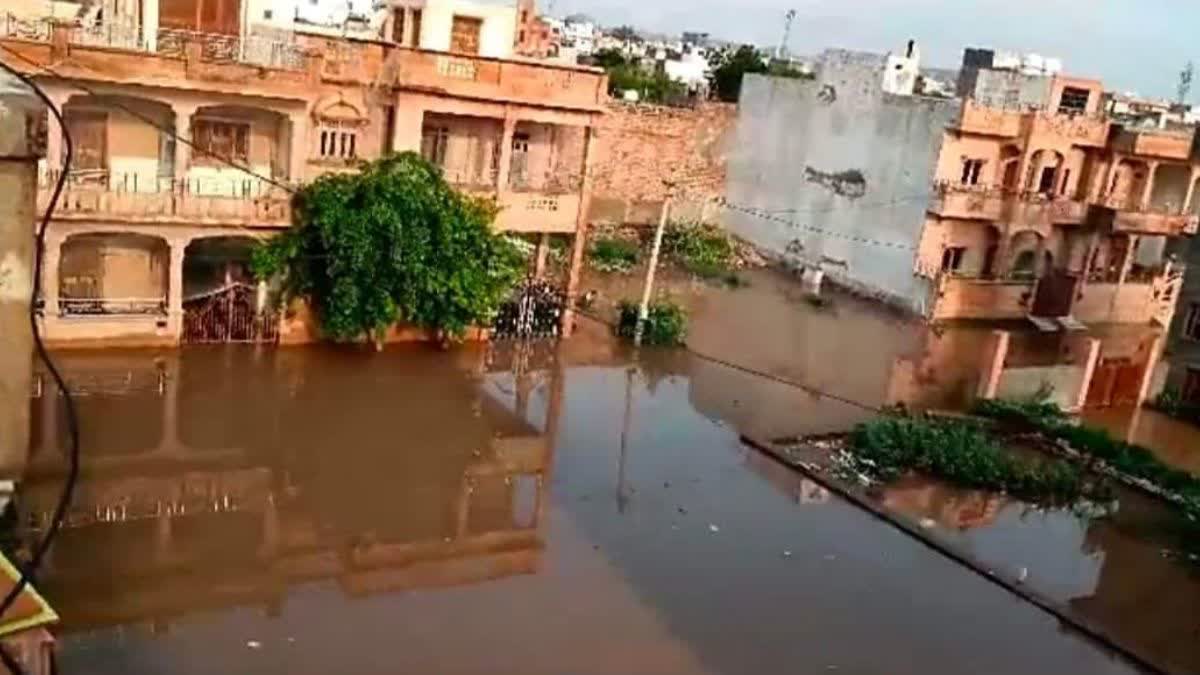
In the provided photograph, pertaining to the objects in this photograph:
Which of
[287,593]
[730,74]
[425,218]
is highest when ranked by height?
[730,74]

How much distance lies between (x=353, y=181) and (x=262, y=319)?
3.03 metres

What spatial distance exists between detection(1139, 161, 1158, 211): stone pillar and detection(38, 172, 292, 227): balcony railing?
2565cm

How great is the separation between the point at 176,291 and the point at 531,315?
690 centimetres

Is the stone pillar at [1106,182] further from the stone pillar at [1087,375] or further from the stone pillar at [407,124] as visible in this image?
the stone pillar at [407,124]

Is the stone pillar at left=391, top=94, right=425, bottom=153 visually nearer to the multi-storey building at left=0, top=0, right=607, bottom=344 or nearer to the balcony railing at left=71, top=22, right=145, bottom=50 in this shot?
the multi-storey building at left=0, top=0, right=607, bottom=344

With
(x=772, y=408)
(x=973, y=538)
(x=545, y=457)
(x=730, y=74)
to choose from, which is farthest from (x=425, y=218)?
(x=730, y=74)

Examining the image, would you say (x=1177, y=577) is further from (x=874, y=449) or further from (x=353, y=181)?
(x=353, y=181)


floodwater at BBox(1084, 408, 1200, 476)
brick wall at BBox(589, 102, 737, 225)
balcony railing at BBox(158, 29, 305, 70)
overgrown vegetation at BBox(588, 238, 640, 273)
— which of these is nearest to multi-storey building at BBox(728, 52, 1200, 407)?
brick wall at BBox(589, 102, 737, 225)

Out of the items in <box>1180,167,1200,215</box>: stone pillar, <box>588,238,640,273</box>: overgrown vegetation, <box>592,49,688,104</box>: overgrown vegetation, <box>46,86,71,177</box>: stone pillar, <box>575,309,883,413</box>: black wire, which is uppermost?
<box>592,49,688,104</box>: overgrown vegetation

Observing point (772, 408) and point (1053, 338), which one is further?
point (1053, 338)

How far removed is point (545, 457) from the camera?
1666cm

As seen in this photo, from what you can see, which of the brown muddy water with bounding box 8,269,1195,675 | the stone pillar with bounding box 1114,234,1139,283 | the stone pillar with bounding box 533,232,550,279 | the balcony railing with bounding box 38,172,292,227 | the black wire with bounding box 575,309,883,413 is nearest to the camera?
the brown muddy water with bounding box 8,269,1195,675

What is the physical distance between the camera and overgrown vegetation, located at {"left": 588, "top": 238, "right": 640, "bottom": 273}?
30188 millimetres

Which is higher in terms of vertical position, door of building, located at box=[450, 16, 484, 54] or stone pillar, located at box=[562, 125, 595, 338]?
door of building, located at box=[450, 16, 484, 54]
